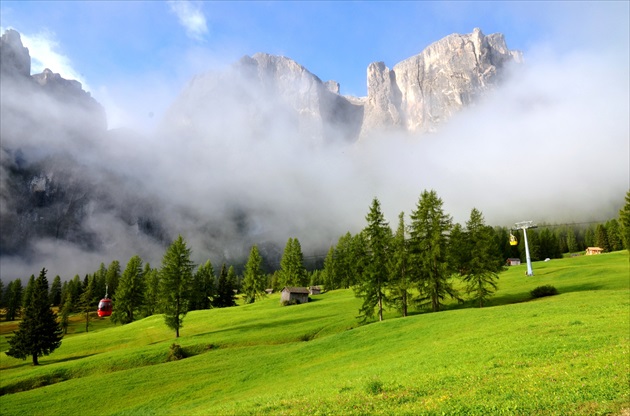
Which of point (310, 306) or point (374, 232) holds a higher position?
point (374, 232)

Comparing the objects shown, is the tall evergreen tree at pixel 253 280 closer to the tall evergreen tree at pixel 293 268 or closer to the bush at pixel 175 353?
the tall evergreen tree at pixel 293 268

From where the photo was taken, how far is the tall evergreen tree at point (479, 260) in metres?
49.3

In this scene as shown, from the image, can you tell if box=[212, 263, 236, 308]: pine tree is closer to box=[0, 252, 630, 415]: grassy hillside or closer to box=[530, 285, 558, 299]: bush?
box=[0, 252, 630, 415]: grassy hillside

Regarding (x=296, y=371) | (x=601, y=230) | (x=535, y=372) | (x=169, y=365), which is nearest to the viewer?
(x=535, y=372)

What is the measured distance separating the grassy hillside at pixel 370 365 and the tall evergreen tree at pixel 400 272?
4.54 meters

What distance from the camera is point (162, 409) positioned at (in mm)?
26828

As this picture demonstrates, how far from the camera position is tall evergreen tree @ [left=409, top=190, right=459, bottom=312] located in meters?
48.7

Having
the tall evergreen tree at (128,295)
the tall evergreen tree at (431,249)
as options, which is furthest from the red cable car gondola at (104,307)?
the tall evergreen tree at (128,295)

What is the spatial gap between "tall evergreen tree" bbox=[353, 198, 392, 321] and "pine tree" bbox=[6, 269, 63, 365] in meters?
45.9

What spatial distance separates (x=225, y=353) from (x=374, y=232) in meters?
24.2

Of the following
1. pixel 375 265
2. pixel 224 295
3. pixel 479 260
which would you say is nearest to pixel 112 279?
pixel 224 295

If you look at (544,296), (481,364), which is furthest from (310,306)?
(481,364)

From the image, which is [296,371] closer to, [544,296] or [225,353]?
[225,353]

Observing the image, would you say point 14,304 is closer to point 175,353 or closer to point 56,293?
point 56,293
